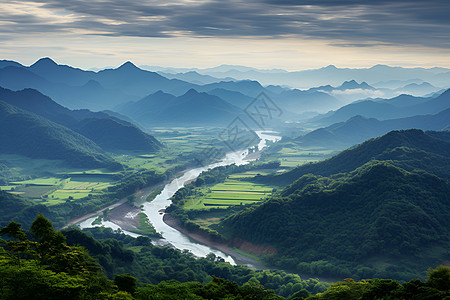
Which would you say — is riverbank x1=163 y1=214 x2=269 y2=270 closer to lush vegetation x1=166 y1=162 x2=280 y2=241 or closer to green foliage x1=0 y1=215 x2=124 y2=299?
lush vegetation x1=166 y1=162 x2=280 y2=241

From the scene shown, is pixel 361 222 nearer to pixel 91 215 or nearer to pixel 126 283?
pixel 126 283

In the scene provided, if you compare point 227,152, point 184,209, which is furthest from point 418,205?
point 227,152

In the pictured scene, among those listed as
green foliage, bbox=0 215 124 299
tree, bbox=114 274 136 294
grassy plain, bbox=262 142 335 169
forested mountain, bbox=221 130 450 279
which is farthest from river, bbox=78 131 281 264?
green foliage, bbox=0 215 124 299

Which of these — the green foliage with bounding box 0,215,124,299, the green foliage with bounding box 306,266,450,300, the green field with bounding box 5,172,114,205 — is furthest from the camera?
the green field with bounding box 5,172,114,205

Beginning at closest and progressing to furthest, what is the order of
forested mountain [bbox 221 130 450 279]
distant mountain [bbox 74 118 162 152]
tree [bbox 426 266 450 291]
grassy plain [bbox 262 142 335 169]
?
tree [bbox 426 266 450 291] < forested mountain [bbox 221 130 450 279] < grassy plain [bbox 262 142 335 169] < distant mountain [bbox 74 118 162 152]

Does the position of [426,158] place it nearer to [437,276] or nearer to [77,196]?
[437,276]

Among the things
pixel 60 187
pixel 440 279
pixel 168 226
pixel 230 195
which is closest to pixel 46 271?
pixel 440 279
